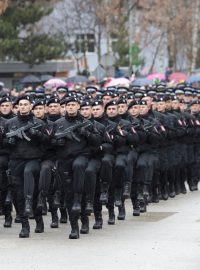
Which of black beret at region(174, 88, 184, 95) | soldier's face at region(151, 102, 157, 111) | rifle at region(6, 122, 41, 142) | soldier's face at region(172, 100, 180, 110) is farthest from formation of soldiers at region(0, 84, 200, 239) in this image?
black beret at region(174, 88, 184, 95)

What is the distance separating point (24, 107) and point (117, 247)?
2549 mm

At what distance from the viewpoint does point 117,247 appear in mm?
13484

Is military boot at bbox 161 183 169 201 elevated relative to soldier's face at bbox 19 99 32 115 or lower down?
lower down

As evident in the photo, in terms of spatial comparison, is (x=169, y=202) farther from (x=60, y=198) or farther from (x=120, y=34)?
(x=120, y=34)

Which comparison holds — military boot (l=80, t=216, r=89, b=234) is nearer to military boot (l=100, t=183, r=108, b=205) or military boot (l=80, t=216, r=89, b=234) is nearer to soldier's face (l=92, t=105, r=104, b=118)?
military boot (l=100, t=183, r=108, b=205)

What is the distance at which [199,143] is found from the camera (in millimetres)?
21766

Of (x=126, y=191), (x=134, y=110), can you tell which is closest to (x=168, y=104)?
(x=134, y=110)

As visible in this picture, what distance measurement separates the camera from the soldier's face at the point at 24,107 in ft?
48.0

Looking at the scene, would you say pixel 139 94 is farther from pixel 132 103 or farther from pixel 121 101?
pixel 121 101

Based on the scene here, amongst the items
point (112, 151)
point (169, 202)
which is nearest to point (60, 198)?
point (112, 151)

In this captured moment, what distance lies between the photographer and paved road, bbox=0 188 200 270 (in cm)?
1220

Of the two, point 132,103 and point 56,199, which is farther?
point 132,103

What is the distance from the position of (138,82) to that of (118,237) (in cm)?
2102

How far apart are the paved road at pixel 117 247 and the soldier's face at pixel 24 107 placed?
1765mm
